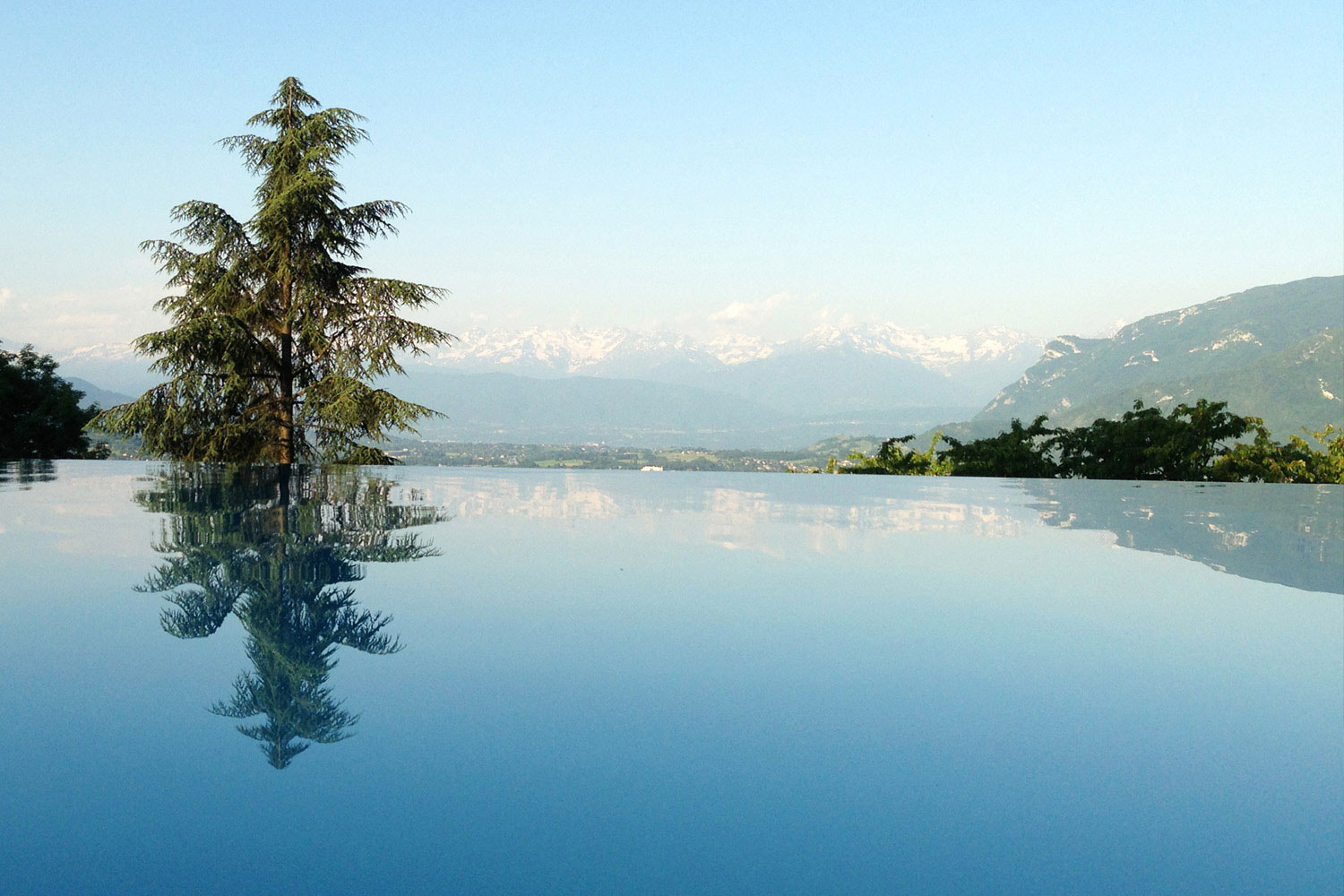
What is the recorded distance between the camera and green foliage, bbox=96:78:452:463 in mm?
13875

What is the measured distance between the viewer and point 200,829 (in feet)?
5.15

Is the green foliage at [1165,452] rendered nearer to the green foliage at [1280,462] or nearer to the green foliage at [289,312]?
the green foliage at [1280,462]

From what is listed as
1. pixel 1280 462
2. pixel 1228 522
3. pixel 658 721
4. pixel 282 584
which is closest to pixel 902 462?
pixel 1280 462

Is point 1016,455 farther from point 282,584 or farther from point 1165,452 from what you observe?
point 282,584

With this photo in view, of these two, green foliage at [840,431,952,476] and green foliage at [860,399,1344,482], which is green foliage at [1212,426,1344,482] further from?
green foliage at [840,431,952,476]

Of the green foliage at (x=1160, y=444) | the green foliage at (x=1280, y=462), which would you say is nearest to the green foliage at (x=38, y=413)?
the green foliage at (x=1160, y=444)

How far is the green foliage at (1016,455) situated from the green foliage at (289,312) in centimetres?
1007

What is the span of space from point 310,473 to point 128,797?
11101 millimetres

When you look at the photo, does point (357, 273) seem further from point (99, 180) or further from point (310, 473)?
point (99, 180)

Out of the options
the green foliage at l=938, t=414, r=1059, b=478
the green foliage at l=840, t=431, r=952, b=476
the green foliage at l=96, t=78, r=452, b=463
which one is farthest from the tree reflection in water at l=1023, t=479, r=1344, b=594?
the green foliage at l=96, t=78, r=452, b=463

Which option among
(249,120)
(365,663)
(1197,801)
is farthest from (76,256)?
(1197,801)

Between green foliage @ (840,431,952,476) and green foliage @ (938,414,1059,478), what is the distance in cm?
46

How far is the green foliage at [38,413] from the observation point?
71.6ft

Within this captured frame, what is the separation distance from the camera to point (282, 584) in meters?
3.79
